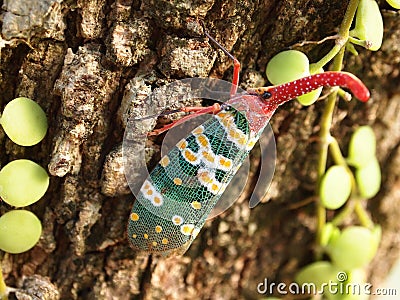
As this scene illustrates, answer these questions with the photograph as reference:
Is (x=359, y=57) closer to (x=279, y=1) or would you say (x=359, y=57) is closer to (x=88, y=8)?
(x=279, y=1)

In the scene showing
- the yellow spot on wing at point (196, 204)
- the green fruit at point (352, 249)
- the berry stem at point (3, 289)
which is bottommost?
the berry stem at point (3, 289)

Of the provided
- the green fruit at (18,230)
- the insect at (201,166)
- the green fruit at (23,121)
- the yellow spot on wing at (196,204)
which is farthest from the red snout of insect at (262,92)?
the green fruit at (18,230)

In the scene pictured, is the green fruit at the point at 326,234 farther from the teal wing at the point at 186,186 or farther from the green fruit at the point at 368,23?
the green fruit at the point at 368,23

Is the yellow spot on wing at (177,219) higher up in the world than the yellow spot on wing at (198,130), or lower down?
lower down

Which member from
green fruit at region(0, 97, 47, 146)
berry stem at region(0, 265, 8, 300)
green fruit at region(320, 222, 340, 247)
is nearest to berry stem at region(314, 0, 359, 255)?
green fruit at region(320, 222, 340, 247)

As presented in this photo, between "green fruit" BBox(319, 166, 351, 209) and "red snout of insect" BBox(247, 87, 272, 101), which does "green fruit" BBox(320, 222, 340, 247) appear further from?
"red snout of insect" BBox(247, 87, 272, 101)

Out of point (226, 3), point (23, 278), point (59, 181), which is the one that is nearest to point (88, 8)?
point (226, 3)

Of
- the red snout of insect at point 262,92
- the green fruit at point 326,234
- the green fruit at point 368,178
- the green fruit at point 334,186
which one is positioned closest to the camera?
the red snout of insect at point 262,92

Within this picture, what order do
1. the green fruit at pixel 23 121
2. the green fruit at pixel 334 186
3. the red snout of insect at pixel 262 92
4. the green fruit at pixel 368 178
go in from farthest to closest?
the green fruit at pixel 368 178 < the green fruit at pixel 334 186 < the red snout of insect at pixel 262 92 < the green fruit at pixel 23 121
